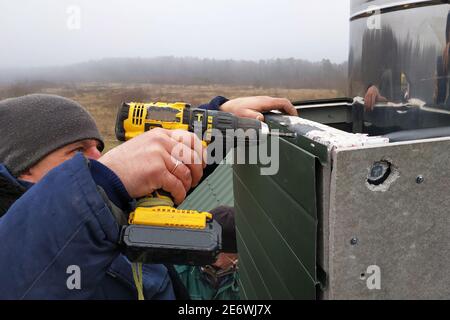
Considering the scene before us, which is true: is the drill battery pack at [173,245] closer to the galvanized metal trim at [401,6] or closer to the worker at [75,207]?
the worker at [75,207]

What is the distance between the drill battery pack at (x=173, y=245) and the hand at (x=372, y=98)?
54.6 inches

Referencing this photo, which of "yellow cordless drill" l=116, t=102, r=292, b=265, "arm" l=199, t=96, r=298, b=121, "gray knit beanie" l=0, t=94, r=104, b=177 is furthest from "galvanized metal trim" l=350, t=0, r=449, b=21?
"gray knit beanie" l=0, t=94, r=104, b=177

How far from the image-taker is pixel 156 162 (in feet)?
3.40

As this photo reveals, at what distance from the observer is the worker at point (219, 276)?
3.64m

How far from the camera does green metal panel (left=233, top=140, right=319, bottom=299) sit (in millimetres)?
1059

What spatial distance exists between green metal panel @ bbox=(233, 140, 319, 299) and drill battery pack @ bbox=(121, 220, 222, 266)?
0.27 metres

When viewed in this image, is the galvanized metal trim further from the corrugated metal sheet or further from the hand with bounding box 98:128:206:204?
the corrugated metal sheet

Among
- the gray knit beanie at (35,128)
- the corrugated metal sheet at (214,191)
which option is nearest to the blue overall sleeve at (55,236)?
the gray knit beanie at (35,128)

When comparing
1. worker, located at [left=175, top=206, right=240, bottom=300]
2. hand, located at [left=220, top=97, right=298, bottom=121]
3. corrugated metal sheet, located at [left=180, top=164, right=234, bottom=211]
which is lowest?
worker, located at [left=175, top=206, right=240, bottom=300]

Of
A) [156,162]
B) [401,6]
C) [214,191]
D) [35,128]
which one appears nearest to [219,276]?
[214,191]

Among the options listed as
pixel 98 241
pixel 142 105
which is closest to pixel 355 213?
pixel 98 241

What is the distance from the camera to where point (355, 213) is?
2.93 ft

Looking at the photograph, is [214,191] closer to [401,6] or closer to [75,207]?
[401,6]

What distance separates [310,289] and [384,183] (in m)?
0.39
